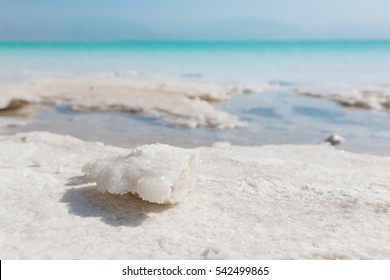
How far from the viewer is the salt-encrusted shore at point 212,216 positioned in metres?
3.87

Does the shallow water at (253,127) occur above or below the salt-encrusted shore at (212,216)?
below

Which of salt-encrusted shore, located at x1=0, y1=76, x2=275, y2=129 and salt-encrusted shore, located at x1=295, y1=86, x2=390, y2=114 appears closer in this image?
salt-encrusted shore, located at x1=0, y1=76, x2=275, y2=129

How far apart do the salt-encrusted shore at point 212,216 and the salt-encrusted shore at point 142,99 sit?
601 cm

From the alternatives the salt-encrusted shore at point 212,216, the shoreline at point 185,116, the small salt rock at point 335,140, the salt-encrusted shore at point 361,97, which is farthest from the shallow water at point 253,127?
the salt-encrusted shore at point 212,216

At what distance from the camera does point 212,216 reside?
4.64 meters

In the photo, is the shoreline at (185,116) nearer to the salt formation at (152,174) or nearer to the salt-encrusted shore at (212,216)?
the salt-encrusted shore at (212,216)

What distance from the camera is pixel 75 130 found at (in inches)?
442

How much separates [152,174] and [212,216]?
0.81 m

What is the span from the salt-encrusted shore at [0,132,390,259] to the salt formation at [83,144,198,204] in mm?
230

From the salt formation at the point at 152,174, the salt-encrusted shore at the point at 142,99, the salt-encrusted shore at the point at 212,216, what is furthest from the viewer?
the salt-encrusted shore at the point at 142,99

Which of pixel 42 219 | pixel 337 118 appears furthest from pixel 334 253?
pixel 337 118

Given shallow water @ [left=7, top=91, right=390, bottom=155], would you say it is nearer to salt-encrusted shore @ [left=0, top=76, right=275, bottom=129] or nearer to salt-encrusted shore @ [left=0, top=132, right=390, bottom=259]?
salt-encrusted shore @ [left=0, top=76, right=275, bottom=129]

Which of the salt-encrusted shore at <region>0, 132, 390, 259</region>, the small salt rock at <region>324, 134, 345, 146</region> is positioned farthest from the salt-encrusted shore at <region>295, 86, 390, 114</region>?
the salt-encrusted shore at <region>0, 132, 390, 259</region>

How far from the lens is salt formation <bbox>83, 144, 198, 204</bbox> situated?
4273 millimetres
